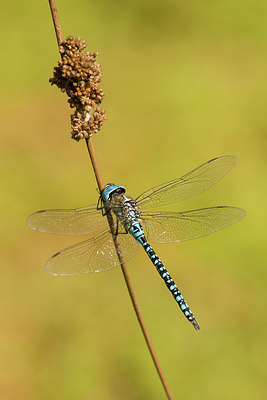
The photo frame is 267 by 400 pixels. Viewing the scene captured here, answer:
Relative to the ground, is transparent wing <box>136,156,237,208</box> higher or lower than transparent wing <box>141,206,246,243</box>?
higher

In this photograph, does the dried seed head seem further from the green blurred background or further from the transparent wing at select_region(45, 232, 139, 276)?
the green blurred background

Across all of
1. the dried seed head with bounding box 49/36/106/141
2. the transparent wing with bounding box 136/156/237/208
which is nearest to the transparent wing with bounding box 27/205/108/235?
the transparent wing with bounding box 136/156/237/208

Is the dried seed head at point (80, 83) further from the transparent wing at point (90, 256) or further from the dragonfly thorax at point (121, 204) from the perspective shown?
the transparent wing at point (90, 256)

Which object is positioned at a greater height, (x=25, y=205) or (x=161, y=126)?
(x=161, y=126)

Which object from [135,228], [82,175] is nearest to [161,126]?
[82,175]

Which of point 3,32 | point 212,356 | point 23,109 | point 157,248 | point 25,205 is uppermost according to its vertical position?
point 3,32

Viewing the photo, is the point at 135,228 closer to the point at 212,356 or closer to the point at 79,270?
the point at 79,270

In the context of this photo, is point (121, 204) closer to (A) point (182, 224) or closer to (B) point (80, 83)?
(A) point (182, 224)
